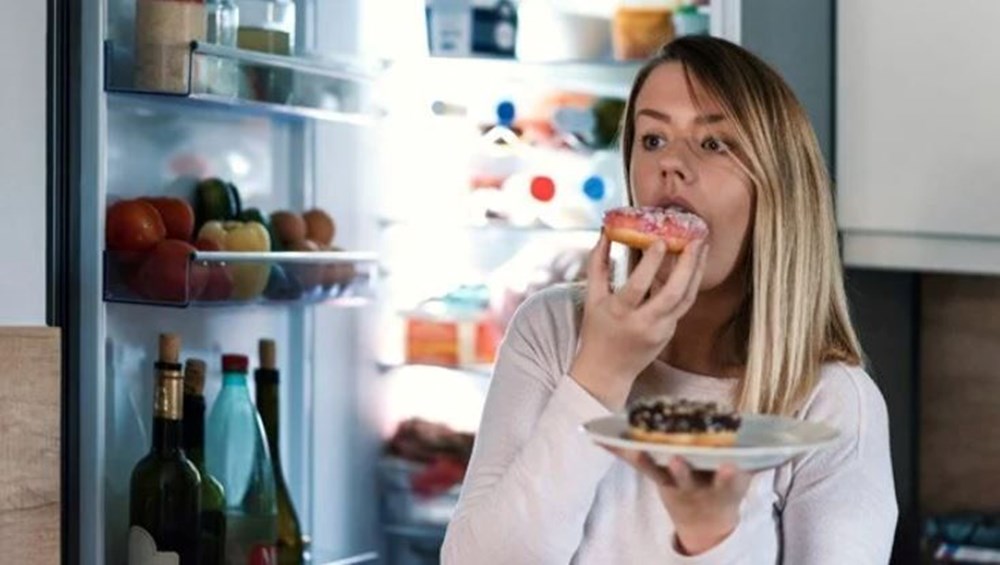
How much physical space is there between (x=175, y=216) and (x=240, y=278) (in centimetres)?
13

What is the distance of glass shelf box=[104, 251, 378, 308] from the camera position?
2467 mm

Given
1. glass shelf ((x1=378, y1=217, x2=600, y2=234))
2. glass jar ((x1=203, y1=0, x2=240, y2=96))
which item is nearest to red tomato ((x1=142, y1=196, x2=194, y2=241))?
glass jar ((x1=203, y1=0, x2=240, y2=96))

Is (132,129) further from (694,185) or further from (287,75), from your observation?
(694,185)

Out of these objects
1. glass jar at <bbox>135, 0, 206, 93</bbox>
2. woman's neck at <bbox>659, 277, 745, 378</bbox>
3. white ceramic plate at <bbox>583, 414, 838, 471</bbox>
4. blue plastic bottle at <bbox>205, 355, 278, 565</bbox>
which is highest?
glass jar at <bbox>135, 0, 206, 93</bbox>

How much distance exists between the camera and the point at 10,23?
7.41 feet

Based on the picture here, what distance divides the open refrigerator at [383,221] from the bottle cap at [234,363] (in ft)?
0.25

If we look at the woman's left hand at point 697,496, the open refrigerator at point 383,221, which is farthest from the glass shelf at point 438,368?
the woman's left hand at point 697,496

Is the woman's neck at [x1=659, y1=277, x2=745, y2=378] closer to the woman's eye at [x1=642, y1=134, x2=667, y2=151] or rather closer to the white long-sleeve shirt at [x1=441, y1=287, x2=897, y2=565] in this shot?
the white long-sleeve shirt at [x1=441, y1=287, x2=897, y2=565]

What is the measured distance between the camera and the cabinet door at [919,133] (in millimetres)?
2543

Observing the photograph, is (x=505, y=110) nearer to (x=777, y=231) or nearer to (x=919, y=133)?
(x=919, y=133)

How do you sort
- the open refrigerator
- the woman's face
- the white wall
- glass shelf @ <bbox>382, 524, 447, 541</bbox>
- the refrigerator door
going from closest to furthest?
the woman's face → the white wall → the refrigerator door → the open refrigerator → glass shelf @ <bbox>382, 524, 447, 541</bbox>

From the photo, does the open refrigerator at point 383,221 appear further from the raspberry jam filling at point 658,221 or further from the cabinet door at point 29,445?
the raspberry jam filling at point 658,221

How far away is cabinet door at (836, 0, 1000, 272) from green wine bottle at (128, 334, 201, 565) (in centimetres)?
95

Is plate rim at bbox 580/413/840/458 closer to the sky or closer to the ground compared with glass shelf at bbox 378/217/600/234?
closer to the ground
